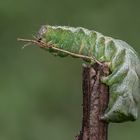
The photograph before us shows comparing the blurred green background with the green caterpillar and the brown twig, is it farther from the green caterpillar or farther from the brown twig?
the brown twig

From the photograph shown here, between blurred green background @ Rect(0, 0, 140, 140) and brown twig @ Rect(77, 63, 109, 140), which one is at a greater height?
blurred green background @ Rect(0, 0, 140, 140)

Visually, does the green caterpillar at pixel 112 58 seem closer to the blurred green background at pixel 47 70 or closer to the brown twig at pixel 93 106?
the brown twig at pixel 93 106

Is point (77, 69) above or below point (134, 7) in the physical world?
below

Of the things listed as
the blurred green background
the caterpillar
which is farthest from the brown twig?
the blurred green background

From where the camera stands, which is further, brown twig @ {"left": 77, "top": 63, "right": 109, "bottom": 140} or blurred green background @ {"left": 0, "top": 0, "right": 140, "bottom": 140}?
blurred green background @ {"left": 0, "top": 0, "right": 140, "bottom": 140}

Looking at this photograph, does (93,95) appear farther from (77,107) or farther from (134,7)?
(134,7)

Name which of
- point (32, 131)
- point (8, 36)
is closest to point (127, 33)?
point (8, 36)
